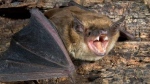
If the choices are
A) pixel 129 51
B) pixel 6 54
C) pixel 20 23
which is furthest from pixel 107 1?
pixel 6 54

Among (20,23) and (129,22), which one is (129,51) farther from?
(20,23)

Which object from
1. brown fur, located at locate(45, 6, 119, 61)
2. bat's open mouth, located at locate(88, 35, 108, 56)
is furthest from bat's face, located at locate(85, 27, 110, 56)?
brown fur, located at locate(45, 6, 119, 61)

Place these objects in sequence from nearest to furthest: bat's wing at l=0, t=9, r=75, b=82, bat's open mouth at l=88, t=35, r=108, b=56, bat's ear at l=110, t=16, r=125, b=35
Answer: bat's wing at l=0, t=9, r=75, b=82
bat's open mouth at l=88, t=35, r=108, b=56
bat's ear at l=110, t=16, r=125, b=35

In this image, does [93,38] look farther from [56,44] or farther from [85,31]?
[56,44]

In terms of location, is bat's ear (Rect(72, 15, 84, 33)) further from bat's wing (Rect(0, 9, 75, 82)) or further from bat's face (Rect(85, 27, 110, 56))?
bat's wing (Rect(0, 9, 75, 82))

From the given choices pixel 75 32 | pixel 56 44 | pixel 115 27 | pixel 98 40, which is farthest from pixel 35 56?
pixel 115 27

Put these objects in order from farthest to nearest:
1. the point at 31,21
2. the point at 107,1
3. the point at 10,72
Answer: the point at 107,1 → the point at 31,21 → the point at 10,72

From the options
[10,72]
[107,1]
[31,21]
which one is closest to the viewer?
[10,72]
